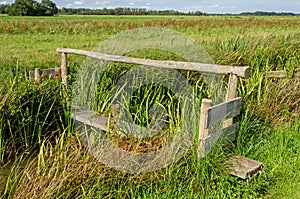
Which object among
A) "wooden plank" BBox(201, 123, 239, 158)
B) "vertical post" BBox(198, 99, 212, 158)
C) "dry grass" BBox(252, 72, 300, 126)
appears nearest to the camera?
"vertical post" BBox(198, 99, 212, 158)

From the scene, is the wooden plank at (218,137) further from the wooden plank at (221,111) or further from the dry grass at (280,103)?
the dry grass at (280,103)

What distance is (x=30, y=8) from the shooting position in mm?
68625

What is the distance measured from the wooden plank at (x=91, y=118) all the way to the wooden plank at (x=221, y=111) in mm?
1451

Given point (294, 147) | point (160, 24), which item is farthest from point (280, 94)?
point (160, 24)

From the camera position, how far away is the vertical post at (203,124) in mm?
3449

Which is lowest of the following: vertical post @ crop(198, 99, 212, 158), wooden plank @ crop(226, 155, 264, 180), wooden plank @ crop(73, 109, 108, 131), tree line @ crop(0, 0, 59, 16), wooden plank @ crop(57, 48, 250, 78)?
wooden plank @ crop(226, 155, 264, 180)

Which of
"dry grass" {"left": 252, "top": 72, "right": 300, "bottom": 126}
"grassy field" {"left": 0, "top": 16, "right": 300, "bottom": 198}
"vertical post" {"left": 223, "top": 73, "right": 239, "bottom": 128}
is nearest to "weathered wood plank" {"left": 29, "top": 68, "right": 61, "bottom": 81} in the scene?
"grassy field" {"left": 0, "top": 16, "right": 300, "bottom": 198}

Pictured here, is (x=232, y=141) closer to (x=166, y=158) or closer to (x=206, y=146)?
(x=206, y=146)

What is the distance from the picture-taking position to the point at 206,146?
357cm

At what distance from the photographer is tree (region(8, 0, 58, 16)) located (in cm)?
6700

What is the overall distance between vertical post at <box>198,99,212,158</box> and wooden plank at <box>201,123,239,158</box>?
2 centimetres

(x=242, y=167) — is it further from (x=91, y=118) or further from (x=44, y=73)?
(x=44, y=73)

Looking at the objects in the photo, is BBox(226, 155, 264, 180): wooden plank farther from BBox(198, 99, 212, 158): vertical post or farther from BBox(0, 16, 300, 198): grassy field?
BBox(198, 99, 212, 158): vertical post

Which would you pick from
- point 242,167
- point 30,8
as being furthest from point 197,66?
point 30,8
